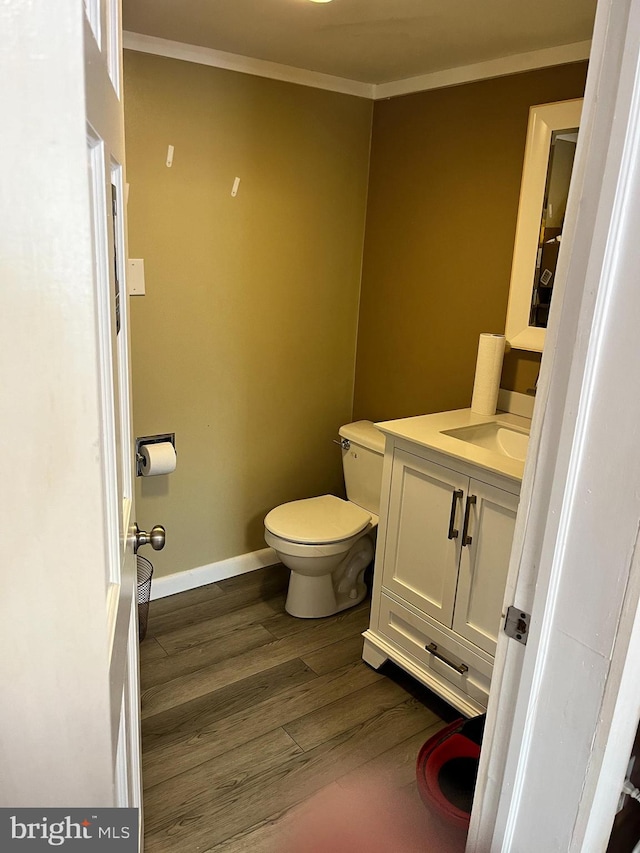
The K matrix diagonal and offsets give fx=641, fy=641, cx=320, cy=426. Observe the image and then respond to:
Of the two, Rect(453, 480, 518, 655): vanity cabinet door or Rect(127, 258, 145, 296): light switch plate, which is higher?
Rect(127, 258, 145, 296): light switch plate

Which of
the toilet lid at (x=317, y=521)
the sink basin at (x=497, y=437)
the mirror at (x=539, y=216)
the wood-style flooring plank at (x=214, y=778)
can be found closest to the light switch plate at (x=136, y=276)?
the toilet lid at (x=317, y=521)

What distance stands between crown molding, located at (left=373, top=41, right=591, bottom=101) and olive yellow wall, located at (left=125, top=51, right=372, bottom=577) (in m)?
0.20

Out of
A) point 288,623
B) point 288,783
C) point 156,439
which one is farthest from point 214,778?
point 156,439

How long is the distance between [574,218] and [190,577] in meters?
2.37

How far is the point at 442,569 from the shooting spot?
6.75 feet

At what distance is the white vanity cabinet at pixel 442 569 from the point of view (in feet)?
6.20

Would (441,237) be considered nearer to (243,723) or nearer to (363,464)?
(363,464)

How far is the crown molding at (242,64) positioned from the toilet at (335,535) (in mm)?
1447

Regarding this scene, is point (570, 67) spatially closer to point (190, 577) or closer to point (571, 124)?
point (571, 124)

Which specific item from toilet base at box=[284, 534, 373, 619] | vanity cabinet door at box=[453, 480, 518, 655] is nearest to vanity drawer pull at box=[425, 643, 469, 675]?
vanity cabinet door at box=[453, 480, 518, 655]

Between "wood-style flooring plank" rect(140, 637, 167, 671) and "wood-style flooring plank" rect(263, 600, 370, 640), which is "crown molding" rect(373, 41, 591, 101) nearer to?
"wood-style flooring plank" rect(263, 600, 370, 640)

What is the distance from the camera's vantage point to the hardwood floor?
5.77ft

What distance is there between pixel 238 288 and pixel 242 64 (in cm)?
84

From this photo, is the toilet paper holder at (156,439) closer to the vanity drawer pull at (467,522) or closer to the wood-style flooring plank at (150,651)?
the wood-style flooring plank at (150,651)
